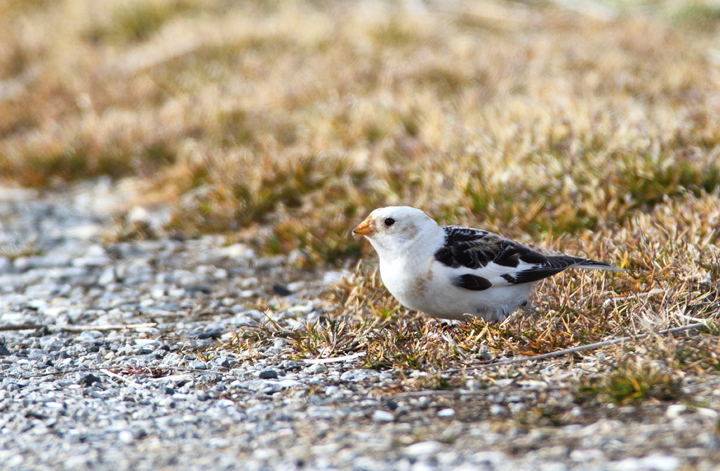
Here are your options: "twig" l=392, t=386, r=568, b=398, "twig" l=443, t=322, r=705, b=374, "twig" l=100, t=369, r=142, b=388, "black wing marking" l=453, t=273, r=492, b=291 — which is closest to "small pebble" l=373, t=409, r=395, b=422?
"twig" l=392, t=386, r=568, b=398

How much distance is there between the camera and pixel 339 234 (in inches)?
235

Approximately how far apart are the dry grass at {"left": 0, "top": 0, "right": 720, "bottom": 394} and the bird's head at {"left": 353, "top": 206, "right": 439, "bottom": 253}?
0.49 meters

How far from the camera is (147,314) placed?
5035 millimetres

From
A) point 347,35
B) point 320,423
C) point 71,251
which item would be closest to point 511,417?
point 320,423

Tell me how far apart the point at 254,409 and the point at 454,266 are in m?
1.23

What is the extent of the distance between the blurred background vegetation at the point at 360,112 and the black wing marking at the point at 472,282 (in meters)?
1.35

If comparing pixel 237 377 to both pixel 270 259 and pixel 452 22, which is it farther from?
pixel 452 22

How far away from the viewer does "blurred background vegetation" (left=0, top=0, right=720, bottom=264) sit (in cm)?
580

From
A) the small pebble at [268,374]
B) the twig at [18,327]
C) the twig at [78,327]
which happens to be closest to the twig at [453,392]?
the small pebble at [268,374]

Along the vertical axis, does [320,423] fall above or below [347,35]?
below

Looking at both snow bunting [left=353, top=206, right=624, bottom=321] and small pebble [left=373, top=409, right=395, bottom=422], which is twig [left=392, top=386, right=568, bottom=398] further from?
snow bunting [left=353, top=206, right=624, bottom=321]

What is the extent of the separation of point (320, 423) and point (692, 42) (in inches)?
392

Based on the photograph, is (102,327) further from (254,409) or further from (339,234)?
(339,234)

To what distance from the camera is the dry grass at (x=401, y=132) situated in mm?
4199
